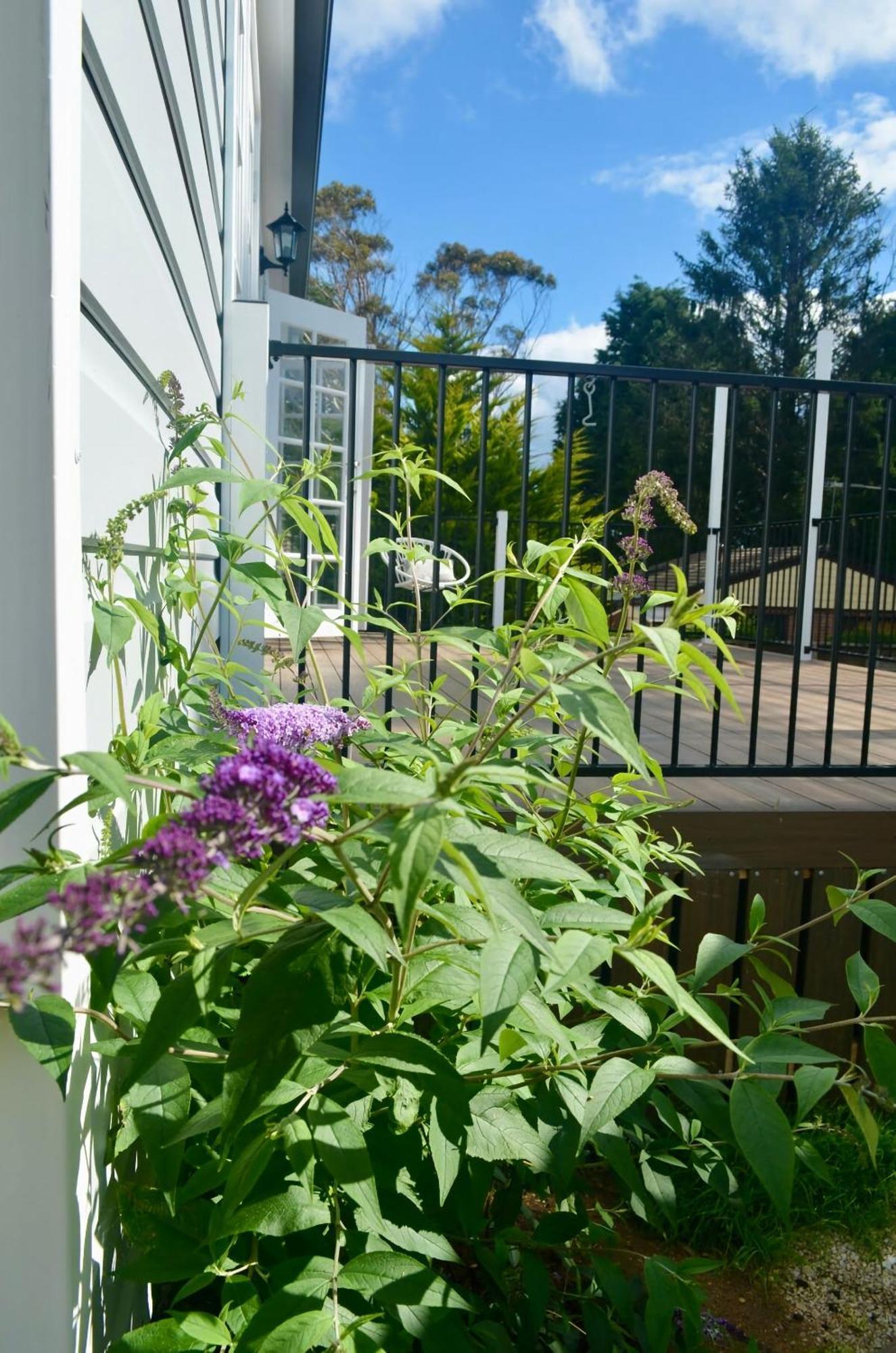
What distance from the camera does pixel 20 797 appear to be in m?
0.61

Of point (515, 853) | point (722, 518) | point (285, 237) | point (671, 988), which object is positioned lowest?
point (671, 988)

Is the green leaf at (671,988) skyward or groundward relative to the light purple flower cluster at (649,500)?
groundward

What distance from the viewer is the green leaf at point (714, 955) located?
3.44ft

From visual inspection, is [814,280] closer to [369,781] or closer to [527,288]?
[527,288]

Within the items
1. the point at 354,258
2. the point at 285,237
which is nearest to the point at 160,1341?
the point at 285,237

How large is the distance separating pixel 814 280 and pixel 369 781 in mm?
27636

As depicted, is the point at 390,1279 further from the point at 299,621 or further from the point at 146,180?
the point at 146,180

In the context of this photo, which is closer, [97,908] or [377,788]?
[97,908]

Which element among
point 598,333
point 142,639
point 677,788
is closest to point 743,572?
point 677,788

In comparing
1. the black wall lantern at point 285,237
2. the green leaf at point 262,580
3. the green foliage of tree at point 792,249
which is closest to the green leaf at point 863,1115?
the green leaf at point 262,580

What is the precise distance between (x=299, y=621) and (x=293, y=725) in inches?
6.6

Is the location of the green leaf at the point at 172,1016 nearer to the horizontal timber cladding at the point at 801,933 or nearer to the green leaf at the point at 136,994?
the green leaf at the point at 136,994

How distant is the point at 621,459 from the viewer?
2275cm

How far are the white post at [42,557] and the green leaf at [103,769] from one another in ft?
0.84
